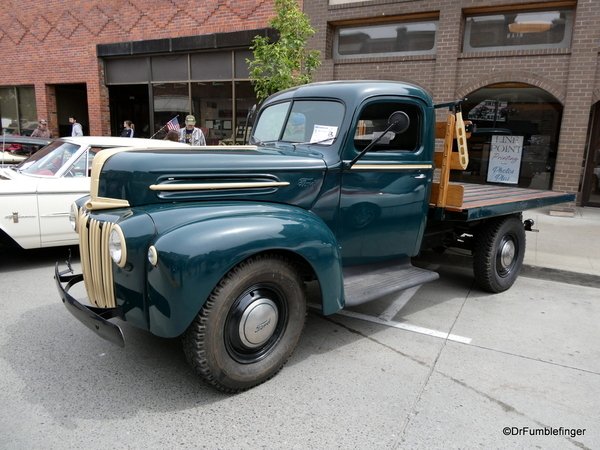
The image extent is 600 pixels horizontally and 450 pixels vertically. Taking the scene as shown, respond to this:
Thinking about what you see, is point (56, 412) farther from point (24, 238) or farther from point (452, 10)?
point (452, 10)

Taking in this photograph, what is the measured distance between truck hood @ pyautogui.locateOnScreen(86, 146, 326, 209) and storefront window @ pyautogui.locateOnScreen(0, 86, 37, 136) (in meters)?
15.5

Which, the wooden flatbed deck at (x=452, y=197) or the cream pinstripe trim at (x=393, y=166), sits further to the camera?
the wooden flatbed deck at (x=452, y=197)

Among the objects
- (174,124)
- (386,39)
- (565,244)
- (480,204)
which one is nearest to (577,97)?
(565,244)

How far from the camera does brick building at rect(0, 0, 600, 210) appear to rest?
868 cm

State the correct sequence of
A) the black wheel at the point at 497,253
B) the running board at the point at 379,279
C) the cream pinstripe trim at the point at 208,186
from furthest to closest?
1. the black wheel at the point at 497,253
2. the running board at the point at 379,279
3. the cream pinstripe trim at the point at 208,186

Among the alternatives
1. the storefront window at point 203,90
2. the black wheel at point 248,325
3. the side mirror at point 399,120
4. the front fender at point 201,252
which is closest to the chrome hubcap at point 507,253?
the side mirror at point 399,120

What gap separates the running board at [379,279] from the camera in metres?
3.36

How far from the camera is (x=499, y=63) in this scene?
8945mm

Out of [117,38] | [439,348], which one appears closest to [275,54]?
[439,348]

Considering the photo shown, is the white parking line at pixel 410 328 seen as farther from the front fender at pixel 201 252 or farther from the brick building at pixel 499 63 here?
the brick building at pixel 499 63

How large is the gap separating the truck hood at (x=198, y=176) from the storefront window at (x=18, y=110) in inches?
612

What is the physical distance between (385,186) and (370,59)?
7.27 metres

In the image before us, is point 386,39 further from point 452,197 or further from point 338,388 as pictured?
point 338,388

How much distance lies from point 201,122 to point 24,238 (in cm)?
865
